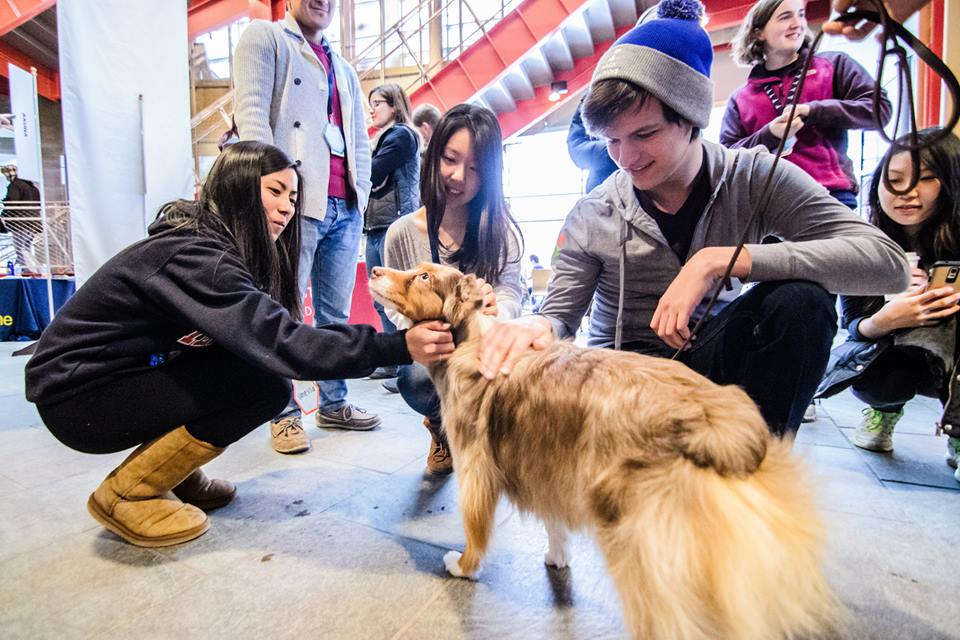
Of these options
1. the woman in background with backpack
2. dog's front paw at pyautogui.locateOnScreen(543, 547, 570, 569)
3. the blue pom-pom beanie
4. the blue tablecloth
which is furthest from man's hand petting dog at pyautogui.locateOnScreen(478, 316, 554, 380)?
the blue tablecloth

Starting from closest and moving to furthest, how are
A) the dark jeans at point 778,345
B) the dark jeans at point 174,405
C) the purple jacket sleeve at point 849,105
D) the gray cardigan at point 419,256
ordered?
the dark jeans at point 778,345 → the dark jeans at point 174,405 → the gray cardigan at point 419,256 → the purple jacket sleeve at point 849,105

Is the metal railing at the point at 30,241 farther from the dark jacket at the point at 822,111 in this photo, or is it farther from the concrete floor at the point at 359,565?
the dark jacket at the point at 822,111

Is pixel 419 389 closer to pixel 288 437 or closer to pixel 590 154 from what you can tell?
pixel 288 437

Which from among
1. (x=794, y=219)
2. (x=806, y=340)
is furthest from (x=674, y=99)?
(x=806, y=340)

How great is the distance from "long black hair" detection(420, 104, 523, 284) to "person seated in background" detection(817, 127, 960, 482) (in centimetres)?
163

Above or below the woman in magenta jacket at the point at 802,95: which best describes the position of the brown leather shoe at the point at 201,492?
below

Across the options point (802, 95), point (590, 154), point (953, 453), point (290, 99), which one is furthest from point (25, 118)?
point (953, 453)

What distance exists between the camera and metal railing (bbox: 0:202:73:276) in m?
7.23

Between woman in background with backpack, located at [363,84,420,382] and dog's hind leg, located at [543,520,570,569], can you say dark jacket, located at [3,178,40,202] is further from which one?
dog's hind leg, located at [543,520,570,569]

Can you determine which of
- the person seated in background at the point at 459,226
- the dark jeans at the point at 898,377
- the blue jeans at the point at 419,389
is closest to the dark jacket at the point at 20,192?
the person seated in background at the point at 459,226

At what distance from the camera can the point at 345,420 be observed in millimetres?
2975

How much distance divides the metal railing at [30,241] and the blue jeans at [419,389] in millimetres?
7697

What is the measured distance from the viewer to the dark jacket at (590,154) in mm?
2818

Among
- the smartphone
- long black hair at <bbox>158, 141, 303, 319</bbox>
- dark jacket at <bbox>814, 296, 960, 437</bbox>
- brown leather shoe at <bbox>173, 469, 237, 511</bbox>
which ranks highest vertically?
long black hair at <bbox>158, 141, 303, 319</bbox>
